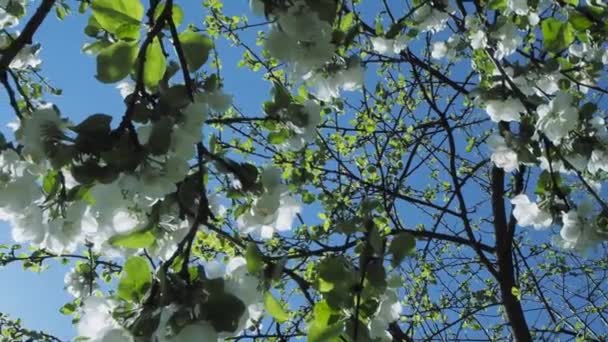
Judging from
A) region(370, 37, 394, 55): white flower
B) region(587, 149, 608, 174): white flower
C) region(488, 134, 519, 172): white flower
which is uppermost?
region(370, 37, 394, 55): white flower

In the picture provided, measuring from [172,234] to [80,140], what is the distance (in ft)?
1.11

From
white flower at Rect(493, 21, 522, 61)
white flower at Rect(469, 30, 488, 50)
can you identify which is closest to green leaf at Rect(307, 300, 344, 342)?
white flower at Rect(493, 21, 522, 61)

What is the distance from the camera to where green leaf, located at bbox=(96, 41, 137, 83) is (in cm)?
125

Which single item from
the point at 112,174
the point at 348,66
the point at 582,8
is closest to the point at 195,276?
the point at 112,174

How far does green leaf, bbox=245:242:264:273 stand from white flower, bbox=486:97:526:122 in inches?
41.3

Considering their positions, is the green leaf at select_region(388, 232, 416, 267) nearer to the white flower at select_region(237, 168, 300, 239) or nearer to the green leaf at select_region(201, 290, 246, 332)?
the white flower at select_region(237, 168, 300, 239)

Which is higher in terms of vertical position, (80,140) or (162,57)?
(162,57)

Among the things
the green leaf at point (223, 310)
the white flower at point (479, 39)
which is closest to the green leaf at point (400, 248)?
the green leaf at point (223, 310)

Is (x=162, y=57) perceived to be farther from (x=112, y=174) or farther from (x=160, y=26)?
(x=112, y=174)

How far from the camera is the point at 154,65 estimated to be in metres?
1.31

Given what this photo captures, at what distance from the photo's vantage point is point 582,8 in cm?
191

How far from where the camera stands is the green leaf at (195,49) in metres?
1.41

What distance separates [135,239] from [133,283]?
197mm

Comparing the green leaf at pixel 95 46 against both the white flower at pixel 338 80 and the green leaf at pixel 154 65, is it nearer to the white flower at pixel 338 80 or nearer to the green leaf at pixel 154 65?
the green leaf at pixel 154 65
